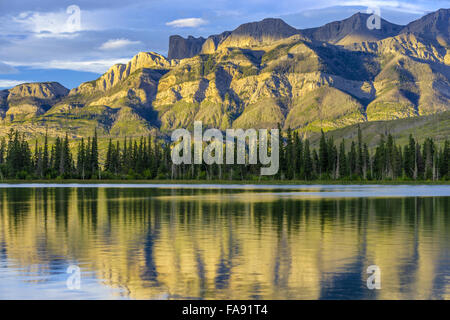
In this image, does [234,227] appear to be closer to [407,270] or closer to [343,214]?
[343,214]

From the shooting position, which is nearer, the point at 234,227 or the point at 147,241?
the point at 147,241

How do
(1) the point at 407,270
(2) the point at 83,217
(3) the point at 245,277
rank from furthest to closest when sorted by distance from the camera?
(2) the point at 83,217 < (1) the point at 407,270 < (3) the point at 245,277

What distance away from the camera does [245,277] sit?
3145cm

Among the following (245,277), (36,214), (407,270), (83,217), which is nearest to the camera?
(245,277)

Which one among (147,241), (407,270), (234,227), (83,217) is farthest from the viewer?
(83,217)

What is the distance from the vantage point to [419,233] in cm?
5231

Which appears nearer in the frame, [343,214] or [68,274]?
[68,274]

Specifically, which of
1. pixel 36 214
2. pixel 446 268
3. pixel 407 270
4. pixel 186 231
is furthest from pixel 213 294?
pixel 36 214
